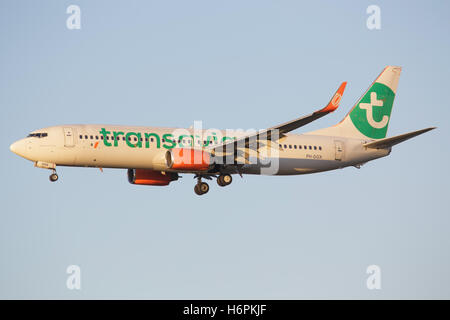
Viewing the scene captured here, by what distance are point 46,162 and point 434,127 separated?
2586 centimetres

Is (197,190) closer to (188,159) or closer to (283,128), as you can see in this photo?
(188,159)

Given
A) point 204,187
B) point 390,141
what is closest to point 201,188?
point 204,187

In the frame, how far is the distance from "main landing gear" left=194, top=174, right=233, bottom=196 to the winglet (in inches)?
491

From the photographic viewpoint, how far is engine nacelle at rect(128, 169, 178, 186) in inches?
2685

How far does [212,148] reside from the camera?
64125 mm

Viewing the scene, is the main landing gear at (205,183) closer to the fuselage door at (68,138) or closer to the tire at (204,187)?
the tire at (204,187)

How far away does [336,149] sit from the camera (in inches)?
2729

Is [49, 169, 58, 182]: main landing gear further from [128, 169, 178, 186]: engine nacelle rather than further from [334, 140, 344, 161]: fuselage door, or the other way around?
[334, 140, 344, 161]: fuselage door

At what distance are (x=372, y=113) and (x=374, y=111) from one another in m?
0.27

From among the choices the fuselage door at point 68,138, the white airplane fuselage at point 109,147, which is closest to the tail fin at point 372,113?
the white airplane fuselage at point 109,147
